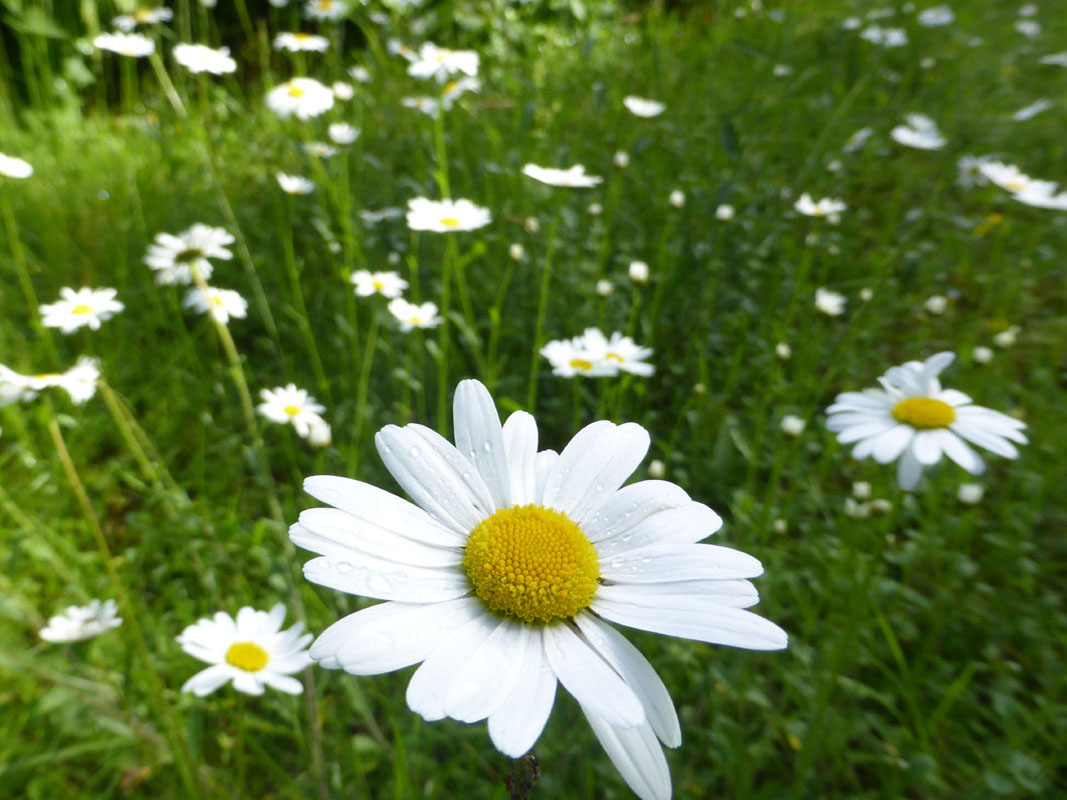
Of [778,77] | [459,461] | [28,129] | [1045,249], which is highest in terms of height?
[459,461]

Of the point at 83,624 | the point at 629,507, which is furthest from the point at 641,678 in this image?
the point at 83,624

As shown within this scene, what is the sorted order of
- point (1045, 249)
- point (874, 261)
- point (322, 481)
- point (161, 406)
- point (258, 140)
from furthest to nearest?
point (258, 140), point (1045, 249), point (874, 261), point (161, 406), point (322, 481)

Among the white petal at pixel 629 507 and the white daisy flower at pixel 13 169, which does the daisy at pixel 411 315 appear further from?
the white petal at pixel 629 507

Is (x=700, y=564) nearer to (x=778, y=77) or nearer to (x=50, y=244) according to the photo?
(x=50, y=244)

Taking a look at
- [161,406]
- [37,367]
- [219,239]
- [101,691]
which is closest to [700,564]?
[101,691]

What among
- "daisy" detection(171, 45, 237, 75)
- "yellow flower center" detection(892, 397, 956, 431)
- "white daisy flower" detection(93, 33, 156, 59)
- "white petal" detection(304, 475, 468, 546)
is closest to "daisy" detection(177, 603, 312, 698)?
"white petal" detection(304, 475, 468, 546)

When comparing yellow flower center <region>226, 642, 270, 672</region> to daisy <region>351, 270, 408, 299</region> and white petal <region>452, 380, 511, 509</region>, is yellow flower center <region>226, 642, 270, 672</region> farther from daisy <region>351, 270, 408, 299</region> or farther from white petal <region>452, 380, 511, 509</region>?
daisy <region>351, 270, 408, 299</region>

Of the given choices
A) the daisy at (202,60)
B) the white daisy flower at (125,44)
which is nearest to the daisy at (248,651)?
the daisy at (202,60)
